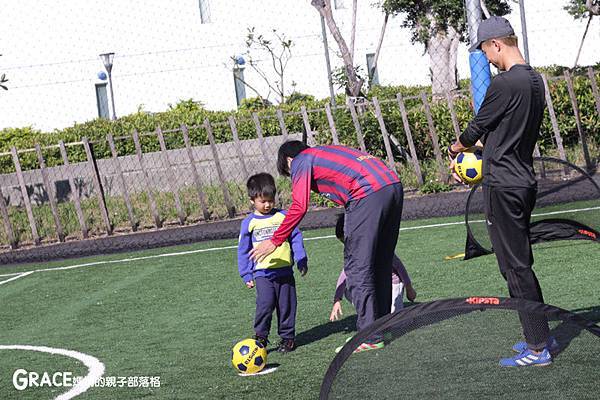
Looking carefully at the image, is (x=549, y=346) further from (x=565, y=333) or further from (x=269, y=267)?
(x=269, y=267)

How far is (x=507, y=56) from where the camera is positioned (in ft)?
19.1

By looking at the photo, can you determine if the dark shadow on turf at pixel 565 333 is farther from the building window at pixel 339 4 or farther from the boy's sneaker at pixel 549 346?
the building window at pixel 339 4

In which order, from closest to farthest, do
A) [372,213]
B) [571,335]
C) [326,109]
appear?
1. [571,335]
2. [372,213]
3. [326,109]

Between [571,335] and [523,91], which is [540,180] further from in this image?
[571,335]

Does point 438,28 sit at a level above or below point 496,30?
above

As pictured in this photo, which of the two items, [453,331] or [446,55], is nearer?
[453,331]

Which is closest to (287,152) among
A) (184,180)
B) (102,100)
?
(184,180)

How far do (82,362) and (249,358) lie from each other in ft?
5.67

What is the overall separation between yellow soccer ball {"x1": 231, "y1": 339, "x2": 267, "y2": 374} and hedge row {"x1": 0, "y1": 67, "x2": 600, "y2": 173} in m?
11.9

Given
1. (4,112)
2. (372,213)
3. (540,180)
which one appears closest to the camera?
(372,213)

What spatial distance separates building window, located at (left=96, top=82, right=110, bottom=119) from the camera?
32.7 meters

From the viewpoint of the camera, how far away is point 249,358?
6887 millimetres

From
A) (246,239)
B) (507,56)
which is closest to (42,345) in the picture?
(246,239)

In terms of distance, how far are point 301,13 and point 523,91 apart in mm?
27193
